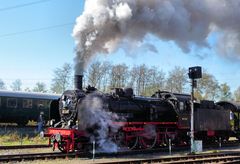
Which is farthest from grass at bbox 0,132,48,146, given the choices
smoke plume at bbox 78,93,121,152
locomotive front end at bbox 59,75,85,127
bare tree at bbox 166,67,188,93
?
bare tree at bbox 166,67,188,93

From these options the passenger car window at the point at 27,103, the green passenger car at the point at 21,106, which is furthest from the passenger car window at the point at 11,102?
the passenger car window at the point at 27,103

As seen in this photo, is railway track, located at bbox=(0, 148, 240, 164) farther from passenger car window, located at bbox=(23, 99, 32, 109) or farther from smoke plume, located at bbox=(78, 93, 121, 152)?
passenger car window, located at bbox=(23, 99, 32, 109)

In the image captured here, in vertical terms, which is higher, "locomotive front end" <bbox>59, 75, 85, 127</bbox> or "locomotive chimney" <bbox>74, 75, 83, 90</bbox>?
"locomotive chimney" <bbox>74, 75, 83, 90</bbox>

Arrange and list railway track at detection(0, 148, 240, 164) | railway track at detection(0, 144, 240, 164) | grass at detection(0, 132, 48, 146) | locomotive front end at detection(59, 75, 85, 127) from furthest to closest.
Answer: grass at detection(0, 132, 48, 146) → locomotive front end at detection(59, 75, 85, 127) → railway track at detection(0, 144, 240, 164) → railway track at detection(0, 148, 240, 164)

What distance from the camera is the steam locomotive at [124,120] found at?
48.8 ft

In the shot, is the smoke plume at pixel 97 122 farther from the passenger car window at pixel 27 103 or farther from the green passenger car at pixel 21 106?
the passenger car window at pixel 27 103

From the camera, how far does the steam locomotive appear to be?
586 inches

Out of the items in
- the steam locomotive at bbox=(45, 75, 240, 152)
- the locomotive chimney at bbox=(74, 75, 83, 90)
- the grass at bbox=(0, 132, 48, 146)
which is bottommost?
the grass at bbox=(0, 132, 48, 146)

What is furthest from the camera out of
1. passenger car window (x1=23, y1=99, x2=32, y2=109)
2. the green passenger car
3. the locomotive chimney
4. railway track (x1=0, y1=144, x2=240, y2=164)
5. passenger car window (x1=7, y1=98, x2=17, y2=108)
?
passenger car window (x1=23, y1=99, x2=32, y2=109)

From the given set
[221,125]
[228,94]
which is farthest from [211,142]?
[228,94]

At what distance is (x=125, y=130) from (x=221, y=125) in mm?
8212

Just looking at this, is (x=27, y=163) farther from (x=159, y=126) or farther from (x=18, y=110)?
(x=18, y=110)

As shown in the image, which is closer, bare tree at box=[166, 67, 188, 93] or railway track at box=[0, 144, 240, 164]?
railway track at box=[0, 144, 240, 164]

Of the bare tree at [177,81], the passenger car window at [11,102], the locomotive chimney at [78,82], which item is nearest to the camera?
the locomotive chimney at [78,82]
